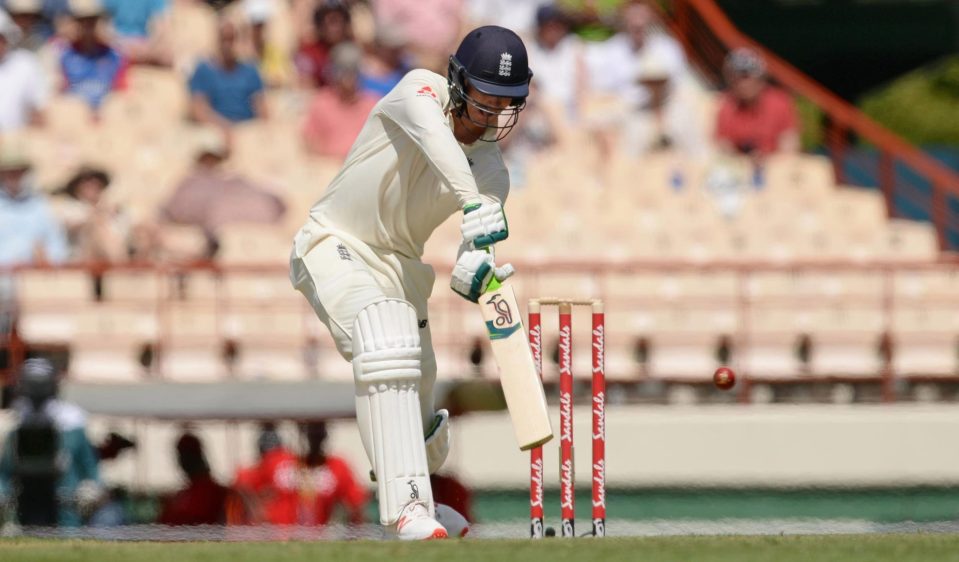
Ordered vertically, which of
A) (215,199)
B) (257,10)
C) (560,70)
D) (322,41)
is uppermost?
(257,10)

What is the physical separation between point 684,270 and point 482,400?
1.65 m

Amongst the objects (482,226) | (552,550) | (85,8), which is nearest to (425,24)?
(85,8)

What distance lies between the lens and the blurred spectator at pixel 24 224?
32.7 feet

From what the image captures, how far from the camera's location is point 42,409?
7.96 m

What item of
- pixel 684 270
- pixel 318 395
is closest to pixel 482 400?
pixel 318 395

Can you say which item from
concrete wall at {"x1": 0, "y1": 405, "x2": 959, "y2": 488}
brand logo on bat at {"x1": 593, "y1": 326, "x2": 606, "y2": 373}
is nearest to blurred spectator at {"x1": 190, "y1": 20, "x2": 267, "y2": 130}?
concrete wall at {"x1": 0, "y1": 405, "x2": 959, "y2": 488}

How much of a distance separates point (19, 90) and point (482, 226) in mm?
6747

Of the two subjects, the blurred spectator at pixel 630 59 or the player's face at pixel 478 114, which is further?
the blurred spectator at pixel 630 59

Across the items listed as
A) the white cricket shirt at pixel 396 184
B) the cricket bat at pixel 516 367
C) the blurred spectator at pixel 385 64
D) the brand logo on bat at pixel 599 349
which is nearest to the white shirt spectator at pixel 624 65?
the blurred spectator at pixel 385 64

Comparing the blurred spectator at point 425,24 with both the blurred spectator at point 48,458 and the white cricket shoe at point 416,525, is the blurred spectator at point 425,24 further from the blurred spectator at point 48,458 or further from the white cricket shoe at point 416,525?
A: the white cricket shoe at point 416,525

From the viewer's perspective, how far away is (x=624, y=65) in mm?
11461

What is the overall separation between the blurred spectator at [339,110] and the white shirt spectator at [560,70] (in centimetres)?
120

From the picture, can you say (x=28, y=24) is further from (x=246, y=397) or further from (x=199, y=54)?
(x=246, y=397)

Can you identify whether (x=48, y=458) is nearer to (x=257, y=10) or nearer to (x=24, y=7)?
(x=257, y=10)
